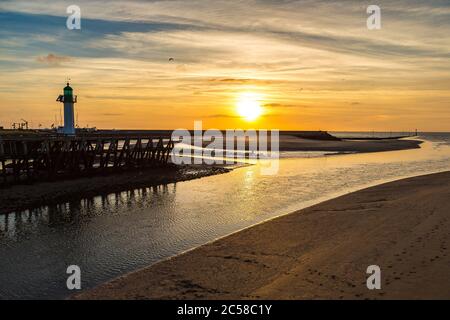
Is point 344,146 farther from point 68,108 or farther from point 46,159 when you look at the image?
point 46,159

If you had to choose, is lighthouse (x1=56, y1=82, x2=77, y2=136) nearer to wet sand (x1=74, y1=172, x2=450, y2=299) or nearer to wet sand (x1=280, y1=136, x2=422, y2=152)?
wet sand (x1=74, y1=172, x2=450, y2=299)

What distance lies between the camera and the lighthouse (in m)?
36.5

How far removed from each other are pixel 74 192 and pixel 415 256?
662 inches

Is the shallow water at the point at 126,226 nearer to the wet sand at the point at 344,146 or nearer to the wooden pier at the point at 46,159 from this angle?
the wooden pier at the point at 46,159

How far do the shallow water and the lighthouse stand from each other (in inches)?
674

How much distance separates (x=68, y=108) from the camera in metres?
37.2

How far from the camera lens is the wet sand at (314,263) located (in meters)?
7.33

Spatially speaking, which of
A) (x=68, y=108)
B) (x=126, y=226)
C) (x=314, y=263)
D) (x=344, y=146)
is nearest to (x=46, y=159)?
(x=126, y=226)

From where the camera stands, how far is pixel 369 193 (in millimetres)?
18891

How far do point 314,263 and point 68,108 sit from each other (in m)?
33.9

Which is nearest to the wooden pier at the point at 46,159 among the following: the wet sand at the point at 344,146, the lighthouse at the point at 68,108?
the lighthouse at the point at 68,108

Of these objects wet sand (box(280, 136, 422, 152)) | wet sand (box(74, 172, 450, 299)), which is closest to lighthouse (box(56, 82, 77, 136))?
wet sand (box(74, 172, 450, 299))

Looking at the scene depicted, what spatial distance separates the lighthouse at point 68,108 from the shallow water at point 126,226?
1712 centimetres
